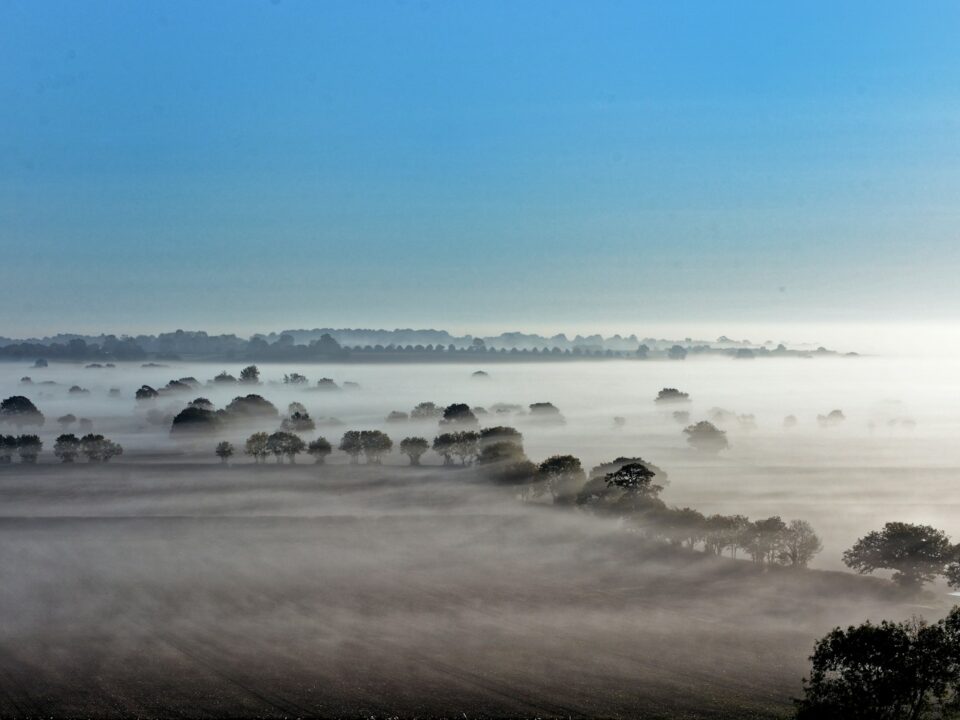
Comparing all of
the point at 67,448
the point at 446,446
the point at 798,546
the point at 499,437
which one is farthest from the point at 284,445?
the point at 798,546

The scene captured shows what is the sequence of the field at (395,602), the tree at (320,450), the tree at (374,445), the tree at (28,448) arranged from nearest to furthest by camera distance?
the field at (395,602) < the tree at (28,448) < the tree at (374,445) < the tree at (320,450)

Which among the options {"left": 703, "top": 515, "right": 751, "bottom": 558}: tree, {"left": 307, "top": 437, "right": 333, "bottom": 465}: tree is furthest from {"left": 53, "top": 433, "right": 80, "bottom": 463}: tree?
{"left": 703, "top": 515, "right": 751, "bottom": 558}: tree

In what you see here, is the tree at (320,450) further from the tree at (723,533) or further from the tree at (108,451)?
the tree at (723,533)

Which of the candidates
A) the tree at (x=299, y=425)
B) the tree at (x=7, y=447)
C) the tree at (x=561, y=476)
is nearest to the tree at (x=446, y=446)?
the tree at (x=561, y=476)

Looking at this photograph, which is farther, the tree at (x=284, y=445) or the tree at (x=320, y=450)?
the tree at (x=320, y=450)

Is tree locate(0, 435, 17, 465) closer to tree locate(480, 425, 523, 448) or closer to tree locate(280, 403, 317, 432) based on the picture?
tree locate(280, 403, 317, 432)

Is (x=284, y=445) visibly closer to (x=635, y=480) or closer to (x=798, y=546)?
(x=635, y=480)

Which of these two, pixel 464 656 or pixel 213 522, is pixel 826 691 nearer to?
pixel 464 656

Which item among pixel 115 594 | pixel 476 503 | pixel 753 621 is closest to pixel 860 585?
pixel 753 621

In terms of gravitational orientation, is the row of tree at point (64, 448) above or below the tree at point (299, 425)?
below
